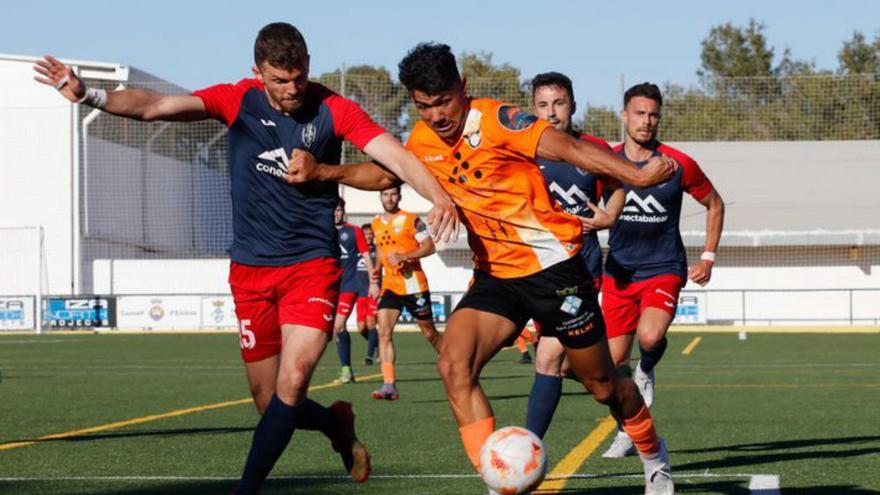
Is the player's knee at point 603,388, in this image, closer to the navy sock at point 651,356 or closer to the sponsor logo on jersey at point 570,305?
the sponsor logo on jersey at point 570,305

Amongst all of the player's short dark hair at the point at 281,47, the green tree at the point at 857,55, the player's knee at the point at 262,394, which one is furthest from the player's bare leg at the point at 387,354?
the green tree at the point at 857,55

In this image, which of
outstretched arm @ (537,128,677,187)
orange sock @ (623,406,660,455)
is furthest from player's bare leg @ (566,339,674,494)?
outstretched arm @ (537,128,677,187)

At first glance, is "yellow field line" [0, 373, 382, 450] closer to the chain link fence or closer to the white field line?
the white field line

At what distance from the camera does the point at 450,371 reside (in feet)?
21.7

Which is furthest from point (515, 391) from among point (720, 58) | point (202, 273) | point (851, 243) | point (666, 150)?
point (720, 58)

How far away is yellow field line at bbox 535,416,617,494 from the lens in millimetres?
7770

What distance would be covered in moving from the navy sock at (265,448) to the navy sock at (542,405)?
1871 mm

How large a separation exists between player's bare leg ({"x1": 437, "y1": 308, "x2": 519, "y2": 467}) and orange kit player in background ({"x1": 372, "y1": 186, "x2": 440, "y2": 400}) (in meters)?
9.39

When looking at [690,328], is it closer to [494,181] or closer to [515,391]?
[515,391]

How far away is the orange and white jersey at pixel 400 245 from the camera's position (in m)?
17.0

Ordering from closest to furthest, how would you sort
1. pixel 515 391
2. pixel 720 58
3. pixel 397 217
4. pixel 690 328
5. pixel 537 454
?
pixel 537 454 → pixel 515 391 → pixel 397 217 → pixel 690 328 → pixel 720 58

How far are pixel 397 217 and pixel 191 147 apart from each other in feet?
98.6

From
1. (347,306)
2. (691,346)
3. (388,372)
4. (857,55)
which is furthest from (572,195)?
(857,55)

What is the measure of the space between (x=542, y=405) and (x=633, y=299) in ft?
6.20
